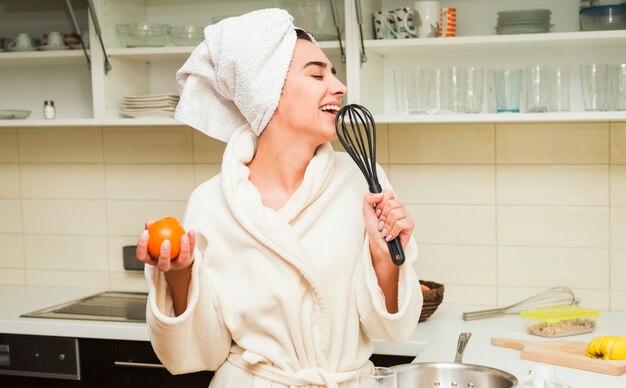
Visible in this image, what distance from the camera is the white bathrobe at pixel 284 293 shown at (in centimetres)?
173

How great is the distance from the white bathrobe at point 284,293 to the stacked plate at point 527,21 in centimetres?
95

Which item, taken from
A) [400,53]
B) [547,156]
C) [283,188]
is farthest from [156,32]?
[547,156]

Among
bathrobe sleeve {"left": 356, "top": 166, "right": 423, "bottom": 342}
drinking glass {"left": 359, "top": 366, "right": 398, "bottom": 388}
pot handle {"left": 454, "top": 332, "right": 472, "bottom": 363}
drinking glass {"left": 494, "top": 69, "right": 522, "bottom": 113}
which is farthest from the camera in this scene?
drinking glass {"left": 494, "top": 69, "right": 522, "bottom": 113}

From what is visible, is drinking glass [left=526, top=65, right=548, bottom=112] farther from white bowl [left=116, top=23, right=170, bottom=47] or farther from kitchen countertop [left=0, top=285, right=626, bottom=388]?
white bowl [left=116, top=23, right=170, bottom=47]

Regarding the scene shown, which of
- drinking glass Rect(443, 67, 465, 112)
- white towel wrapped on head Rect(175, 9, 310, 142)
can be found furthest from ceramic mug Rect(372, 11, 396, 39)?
white towel wrapped on head Rect(175, 9, 310, 142)

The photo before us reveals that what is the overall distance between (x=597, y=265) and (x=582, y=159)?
1.16ft

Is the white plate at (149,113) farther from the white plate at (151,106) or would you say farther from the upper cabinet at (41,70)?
the upper cabinet at (41,70)

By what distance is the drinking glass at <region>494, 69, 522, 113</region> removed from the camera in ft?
8.09

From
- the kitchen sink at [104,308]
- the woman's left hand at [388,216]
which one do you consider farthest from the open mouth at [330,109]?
the kitchen sink at [104,308]

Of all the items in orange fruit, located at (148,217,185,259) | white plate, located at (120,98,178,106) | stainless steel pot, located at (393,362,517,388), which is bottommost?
stainless steel pot, located at (393,362,517,388)

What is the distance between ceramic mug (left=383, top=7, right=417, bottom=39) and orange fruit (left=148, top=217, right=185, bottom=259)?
1.28 meters

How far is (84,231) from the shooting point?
3.23 meters

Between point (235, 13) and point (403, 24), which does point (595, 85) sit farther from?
point (235, 13)

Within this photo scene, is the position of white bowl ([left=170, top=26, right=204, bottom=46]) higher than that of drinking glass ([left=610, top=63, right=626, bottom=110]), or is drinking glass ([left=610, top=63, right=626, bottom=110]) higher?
white bowl ([left=170, top=26, right=204, bottom=46])
